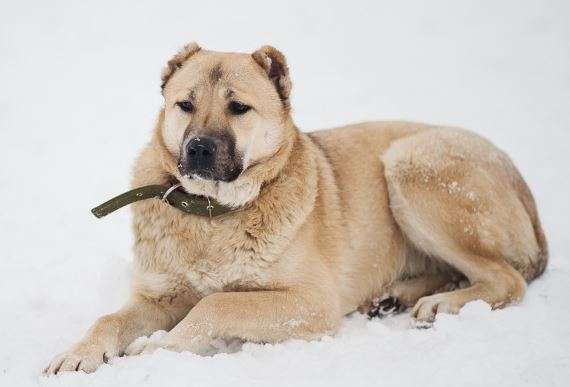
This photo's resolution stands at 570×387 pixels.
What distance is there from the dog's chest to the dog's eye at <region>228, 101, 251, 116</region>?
685 mm

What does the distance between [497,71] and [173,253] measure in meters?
9.63

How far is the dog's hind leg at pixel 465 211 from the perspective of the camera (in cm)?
443

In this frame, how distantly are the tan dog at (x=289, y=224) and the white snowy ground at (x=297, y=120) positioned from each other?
10.2 inches

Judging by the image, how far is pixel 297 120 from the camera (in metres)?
10.7

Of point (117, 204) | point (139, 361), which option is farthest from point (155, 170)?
point (139, 361)

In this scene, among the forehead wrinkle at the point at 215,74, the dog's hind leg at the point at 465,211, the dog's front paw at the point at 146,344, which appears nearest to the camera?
the dog's front paw at the point at 146,344

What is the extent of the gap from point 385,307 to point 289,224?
42.5 inches

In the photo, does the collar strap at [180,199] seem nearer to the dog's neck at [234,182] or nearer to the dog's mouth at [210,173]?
the dog's neck at [234,182]

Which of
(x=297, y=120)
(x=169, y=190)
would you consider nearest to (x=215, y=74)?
(x=169, y=190)

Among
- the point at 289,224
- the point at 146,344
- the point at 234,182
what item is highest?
the point at 234,182

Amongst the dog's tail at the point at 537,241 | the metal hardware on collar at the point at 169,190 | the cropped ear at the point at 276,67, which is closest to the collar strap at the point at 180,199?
the metal hardware on collar at the point at 169,190

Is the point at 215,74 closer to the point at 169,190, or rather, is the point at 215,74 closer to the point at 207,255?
the point at 169,190

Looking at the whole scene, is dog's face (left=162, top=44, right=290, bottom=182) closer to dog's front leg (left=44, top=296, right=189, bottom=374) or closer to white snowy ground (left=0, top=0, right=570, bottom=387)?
dog's front leg (left=44, top=296, right=189, bottom=374)

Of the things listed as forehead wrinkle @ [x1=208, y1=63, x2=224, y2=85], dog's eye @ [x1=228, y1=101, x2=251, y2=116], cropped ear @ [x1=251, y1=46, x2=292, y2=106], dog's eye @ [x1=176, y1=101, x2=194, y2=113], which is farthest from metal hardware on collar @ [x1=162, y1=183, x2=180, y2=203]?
cropped ear @ [x1=251, y1=46, x2=292, y2=106]
